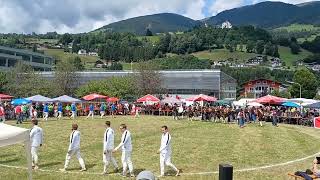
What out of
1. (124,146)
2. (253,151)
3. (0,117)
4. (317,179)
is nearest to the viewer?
(317,179)

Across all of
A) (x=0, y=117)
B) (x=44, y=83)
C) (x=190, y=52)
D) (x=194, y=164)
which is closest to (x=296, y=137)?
(x=194, y=164)

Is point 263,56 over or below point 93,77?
over

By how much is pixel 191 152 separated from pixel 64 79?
6498cm

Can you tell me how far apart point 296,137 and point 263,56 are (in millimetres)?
171964

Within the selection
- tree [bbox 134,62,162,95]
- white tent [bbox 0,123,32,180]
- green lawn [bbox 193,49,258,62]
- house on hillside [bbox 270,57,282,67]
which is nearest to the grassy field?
white tent [bbox 0,123,32,180]

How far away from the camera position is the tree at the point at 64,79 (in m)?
83.3

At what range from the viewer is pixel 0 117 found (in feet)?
124

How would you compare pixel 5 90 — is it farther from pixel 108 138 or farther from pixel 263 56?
pixel 263 56

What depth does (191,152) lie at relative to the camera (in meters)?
22.6

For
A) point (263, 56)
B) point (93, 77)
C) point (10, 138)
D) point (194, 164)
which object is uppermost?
point (263, 56)

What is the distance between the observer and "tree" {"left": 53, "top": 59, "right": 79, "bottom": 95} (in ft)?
273

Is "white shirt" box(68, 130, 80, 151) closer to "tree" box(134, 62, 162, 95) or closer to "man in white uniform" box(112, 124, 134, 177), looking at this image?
"man in white uniform" box(112, 124, 134, 177)

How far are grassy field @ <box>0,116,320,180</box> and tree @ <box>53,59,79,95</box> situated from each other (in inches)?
2023

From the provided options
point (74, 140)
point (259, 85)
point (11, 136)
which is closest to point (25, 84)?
point (74, 140)
